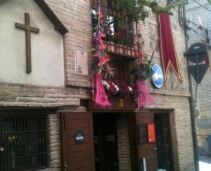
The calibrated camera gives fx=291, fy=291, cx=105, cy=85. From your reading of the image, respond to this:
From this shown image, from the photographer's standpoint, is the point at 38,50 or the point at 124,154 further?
the point at 124,154

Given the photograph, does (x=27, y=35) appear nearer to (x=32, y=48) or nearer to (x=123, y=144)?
(x=32, y=48)

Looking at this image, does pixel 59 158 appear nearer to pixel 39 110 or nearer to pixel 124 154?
pixel 39 110

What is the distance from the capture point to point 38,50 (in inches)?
205

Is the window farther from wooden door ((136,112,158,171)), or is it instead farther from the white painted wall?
wooden door ((136,112,158,171))

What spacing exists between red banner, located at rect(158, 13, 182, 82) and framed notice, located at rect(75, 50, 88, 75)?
3.39 meters

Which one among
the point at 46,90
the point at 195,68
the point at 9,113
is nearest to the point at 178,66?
the point at 195,68

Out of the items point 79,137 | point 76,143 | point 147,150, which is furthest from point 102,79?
point 147,150

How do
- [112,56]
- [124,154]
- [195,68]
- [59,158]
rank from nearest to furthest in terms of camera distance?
[59,158] < [112,56] < [124,154] < [195,68]

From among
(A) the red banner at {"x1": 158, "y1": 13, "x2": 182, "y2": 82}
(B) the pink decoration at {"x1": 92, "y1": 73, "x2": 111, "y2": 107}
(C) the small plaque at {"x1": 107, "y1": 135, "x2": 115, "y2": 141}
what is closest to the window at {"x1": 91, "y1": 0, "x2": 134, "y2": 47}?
(B) the pink decoration at {"x1": 92, "y1": 73, "x2": 111, "y2": 107}

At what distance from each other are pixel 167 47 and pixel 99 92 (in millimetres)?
3754

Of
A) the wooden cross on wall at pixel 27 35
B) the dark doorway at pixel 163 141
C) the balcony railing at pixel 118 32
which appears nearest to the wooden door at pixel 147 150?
the dark doorway at pixel 163 141

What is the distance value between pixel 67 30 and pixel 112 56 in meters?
1.64

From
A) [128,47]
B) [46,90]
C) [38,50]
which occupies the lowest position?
[46,90]

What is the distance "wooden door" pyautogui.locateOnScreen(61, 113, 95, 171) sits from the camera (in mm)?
5410
